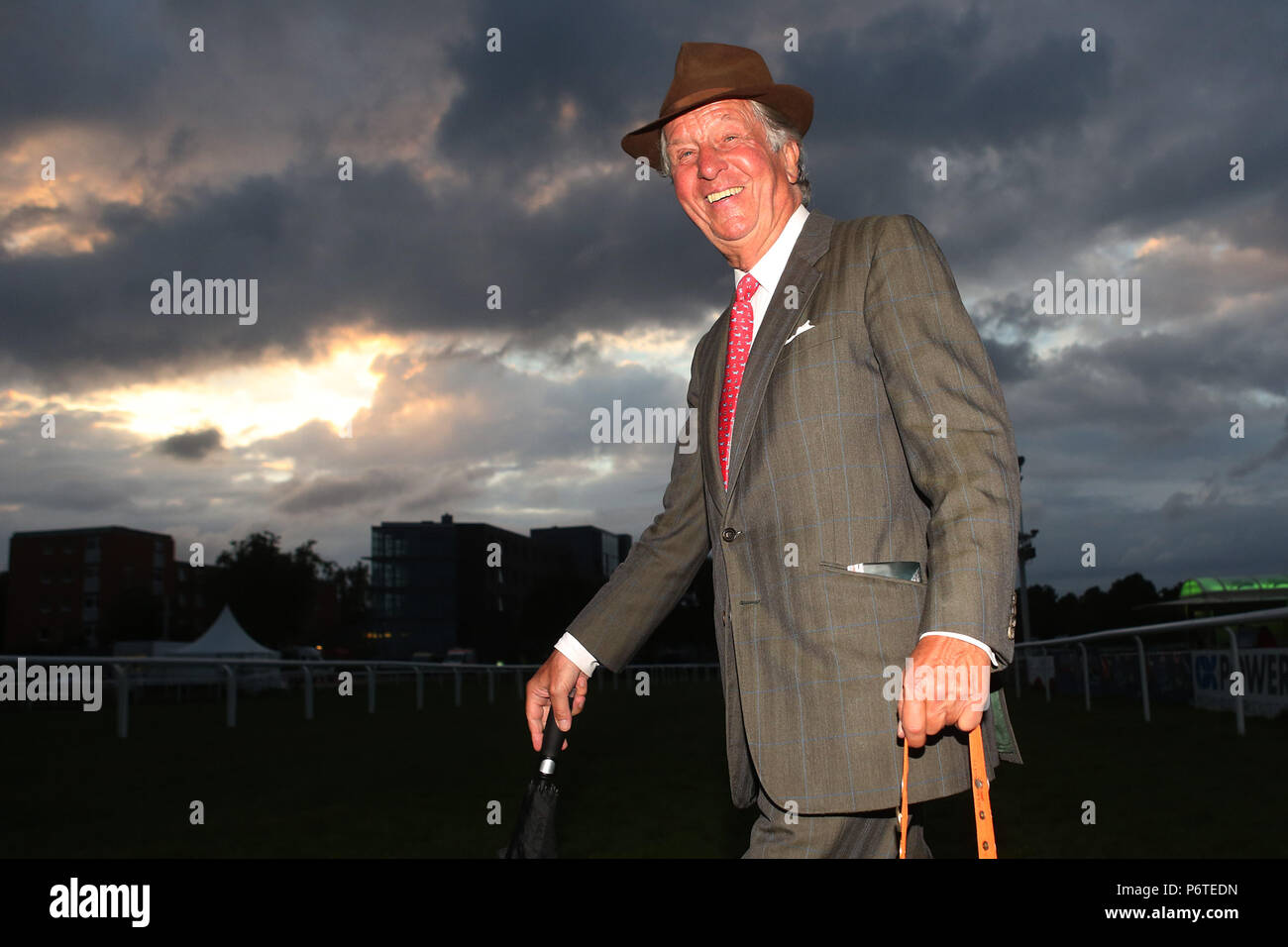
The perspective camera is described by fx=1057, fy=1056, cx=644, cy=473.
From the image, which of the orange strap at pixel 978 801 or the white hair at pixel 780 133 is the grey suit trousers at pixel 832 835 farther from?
the white hair at pixel 780 133

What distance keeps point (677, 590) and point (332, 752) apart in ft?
31.2

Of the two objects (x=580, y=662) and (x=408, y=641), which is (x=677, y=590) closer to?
(x=580, y=662)

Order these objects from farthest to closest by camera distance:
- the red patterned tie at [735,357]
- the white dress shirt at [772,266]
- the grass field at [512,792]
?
1. the grass field at [512,792]
2. the white dress shirt at [772,266]
3. the red patterned tie at [735,357]

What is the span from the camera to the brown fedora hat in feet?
9.23

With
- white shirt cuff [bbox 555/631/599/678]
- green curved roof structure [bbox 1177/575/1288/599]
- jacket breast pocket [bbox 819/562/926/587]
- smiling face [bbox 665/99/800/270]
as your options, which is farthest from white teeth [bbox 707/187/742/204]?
green curved roof structure [bbox 1177/575/1288/599]

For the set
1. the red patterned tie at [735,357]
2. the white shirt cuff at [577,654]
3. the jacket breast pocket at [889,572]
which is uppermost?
the red patterned tie at [735,357]

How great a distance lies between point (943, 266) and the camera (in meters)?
2.30

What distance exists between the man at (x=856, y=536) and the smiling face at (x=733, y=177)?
0.52 ft

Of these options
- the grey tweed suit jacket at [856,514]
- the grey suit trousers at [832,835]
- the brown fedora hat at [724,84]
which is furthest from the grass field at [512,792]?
the brown fedora hat at [724,84]

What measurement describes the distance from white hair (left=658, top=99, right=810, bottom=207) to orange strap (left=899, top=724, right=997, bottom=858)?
1.58 m

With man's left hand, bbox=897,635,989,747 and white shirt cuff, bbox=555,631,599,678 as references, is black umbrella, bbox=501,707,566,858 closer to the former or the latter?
white shirt cuff, bbox=555,631,599,678

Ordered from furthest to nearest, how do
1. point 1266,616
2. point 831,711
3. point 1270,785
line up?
point 1266,616, point 1270,785, point 831,711

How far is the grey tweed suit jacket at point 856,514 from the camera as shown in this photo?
6.75 ft
